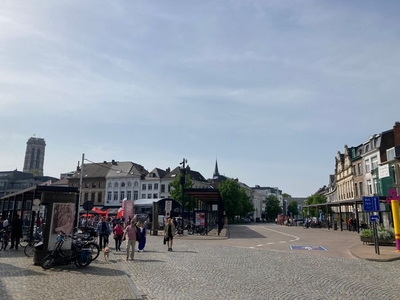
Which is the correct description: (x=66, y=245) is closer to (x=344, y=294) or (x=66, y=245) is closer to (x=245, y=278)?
(x=245, y=278)

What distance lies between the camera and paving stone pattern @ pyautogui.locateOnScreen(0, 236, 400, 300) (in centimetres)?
832

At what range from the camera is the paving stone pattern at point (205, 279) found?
8320 mm

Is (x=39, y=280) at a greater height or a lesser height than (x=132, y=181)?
lesser

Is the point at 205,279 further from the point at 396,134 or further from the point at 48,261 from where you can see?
the point at 396,134

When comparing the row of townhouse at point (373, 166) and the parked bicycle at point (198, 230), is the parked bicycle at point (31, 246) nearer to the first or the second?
the parked bicycle at point (198, 230)

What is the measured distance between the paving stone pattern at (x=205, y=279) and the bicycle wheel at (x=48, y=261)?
0.78ft

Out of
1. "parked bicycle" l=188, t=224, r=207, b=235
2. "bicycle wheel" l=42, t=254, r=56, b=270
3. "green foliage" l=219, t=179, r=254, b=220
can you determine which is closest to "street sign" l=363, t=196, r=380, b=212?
"bicycle wheel" l=42, t=254, r=56, b=270

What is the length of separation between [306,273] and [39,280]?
8.38m

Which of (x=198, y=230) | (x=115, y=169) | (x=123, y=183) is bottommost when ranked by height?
(x=198, y=230)

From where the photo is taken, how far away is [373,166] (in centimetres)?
4616

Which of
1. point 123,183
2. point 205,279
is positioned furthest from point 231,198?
point 205,279

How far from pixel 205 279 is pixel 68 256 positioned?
5.33 meters

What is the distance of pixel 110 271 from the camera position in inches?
458

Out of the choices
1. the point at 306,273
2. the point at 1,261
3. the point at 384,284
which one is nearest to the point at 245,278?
the point at 306,273
